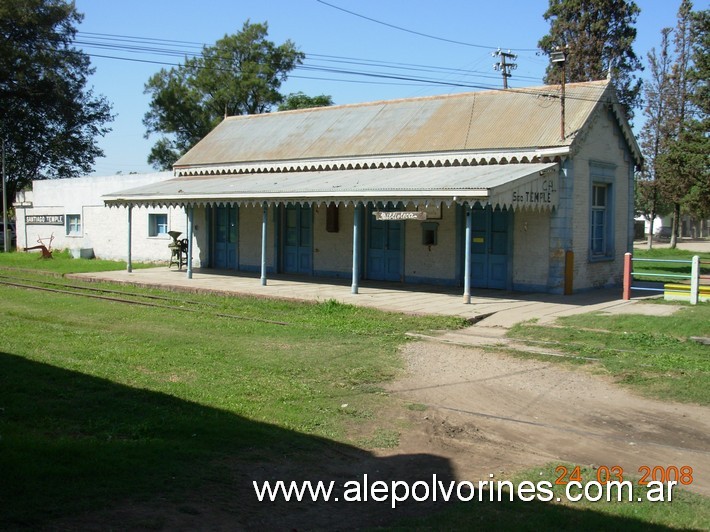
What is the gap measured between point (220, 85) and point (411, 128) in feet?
110

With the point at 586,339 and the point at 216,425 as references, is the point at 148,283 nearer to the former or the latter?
the point at 586,339

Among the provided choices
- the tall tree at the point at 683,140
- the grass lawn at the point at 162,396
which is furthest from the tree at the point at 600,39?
the grass lawn at the point at 162,396

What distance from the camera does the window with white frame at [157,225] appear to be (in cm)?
2912

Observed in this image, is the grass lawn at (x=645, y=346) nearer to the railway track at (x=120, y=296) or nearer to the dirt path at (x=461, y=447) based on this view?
the dirt path at (x=461, y=447)

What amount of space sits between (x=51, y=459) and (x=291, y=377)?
423 cm

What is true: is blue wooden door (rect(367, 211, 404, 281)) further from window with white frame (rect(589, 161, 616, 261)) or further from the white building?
the white building

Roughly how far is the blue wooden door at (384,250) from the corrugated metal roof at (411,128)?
7.12ft

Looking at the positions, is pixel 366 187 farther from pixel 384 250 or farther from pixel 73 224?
pixel 73 224

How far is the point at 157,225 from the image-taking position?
29.4 m

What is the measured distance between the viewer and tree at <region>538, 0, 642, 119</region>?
3584 centimetres

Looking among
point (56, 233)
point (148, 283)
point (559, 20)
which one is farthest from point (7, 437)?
point (559, 20)

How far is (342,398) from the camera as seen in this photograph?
338 inches

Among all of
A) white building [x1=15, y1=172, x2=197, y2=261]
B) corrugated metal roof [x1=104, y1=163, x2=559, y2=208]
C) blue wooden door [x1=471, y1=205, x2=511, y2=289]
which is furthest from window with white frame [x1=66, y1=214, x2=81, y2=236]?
blue wooden door [x1=471, y1=205, x2=511, y2=289]
